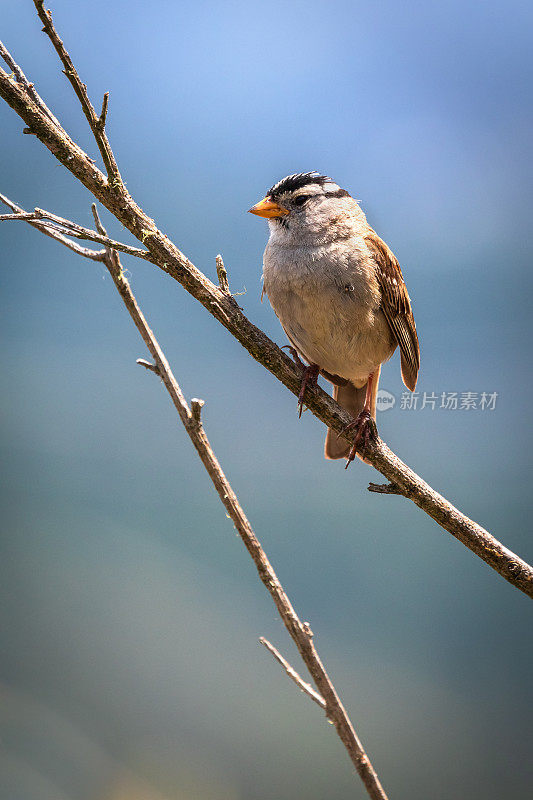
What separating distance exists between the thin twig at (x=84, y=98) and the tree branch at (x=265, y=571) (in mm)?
167

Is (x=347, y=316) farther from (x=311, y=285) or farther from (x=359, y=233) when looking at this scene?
(x=359, y=233)

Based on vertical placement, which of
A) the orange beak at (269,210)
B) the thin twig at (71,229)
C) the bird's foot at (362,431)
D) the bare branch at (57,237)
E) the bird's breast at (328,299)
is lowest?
the thin twig at (71,229)

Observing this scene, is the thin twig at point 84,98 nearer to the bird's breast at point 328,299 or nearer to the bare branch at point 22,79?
the bare branch at point 22,79

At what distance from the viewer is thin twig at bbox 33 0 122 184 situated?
120cm

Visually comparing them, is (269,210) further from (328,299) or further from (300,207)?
(328,299)

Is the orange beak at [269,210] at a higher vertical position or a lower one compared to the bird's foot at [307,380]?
higher

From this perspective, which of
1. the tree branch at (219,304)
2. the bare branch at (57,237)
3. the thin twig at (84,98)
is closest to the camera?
the thin twig at (84,98)

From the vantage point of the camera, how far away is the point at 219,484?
1361mm

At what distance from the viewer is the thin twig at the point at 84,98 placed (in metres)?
1.20

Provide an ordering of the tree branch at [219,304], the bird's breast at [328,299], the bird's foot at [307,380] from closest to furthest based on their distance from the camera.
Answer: the tree branch at [219,304], the bird's foot at [307,380], the bird's breast at [328,299]

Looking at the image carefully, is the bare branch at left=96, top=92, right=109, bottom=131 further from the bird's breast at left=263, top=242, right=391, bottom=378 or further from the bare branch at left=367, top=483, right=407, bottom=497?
the bare branch at left=367, top=483, right=407, bottom=497

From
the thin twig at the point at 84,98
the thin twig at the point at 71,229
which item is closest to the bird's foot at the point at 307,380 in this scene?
the thin twig at the point at 71,229

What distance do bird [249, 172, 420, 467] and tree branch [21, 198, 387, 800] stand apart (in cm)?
36

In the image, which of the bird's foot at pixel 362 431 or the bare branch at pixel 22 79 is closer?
the bare branch at pixel 22 79
